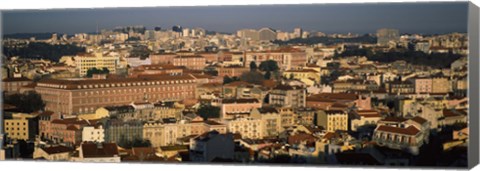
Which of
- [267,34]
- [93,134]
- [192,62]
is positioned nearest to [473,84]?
[267,34]

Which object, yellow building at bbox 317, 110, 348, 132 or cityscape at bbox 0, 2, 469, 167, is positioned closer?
cityscape at bbox 0, 2, 469, 167

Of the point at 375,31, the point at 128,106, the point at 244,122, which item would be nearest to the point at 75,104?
the point at 128,106

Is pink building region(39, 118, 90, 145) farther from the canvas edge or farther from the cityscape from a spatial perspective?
the canvas edge

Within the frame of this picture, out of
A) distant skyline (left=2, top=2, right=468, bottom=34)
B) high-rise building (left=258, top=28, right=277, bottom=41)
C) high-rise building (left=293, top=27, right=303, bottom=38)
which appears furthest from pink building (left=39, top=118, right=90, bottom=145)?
high-rise building (left=293, top=27, right=303, bottom=38)

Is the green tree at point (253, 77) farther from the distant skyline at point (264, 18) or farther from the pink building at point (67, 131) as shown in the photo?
the pink building at point (67, 131)

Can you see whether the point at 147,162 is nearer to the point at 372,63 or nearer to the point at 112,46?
the point at 112,46
